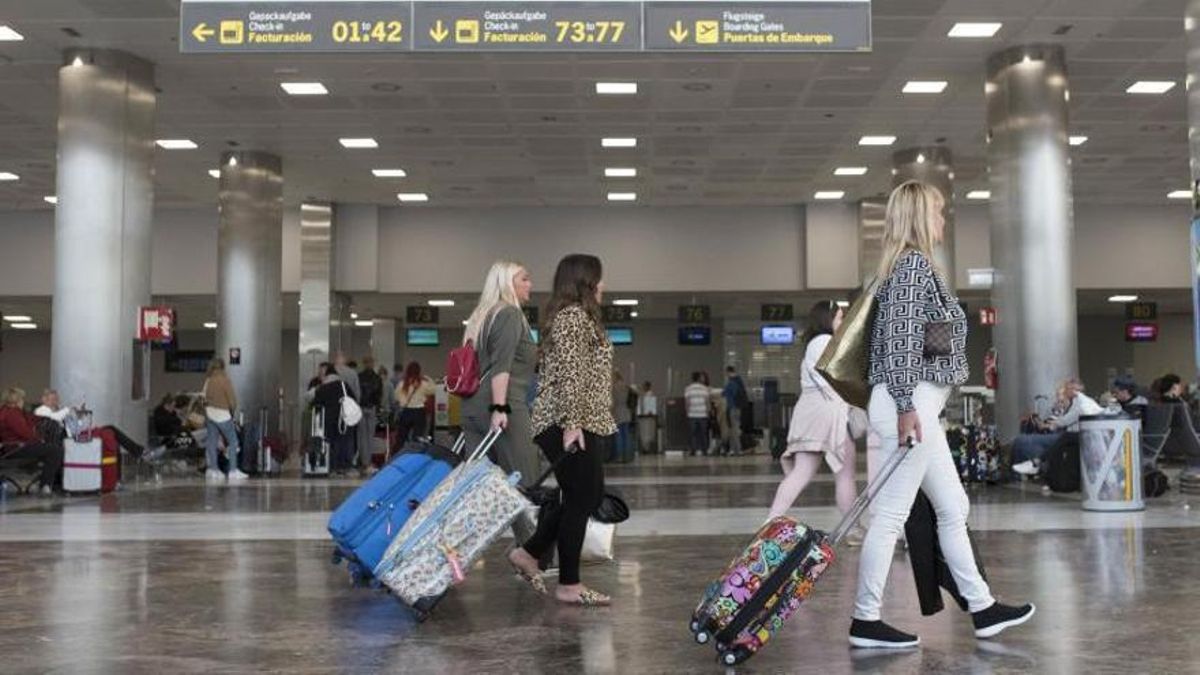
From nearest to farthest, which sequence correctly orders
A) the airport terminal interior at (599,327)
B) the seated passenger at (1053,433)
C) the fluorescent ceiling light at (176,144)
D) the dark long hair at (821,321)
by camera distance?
the airport terminal interior at (599,327)
the dark long hair at (821,321)
the seated passenger at (1053,433)
the fluorescent ceiling light at (176,144)

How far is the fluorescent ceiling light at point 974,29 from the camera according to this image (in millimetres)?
14617

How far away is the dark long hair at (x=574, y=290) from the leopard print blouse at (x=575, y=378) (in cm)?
3

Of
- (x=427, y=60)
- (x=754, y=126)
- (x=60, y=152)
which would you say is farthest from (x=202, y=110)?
(x=754, y=126)

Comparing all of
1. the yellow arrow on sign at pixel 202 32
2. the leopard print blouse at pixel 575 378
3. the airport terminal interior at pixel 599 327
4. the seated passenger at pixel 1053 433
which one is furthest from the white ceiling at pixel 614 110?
the leopard print blouse at pixel 575 378

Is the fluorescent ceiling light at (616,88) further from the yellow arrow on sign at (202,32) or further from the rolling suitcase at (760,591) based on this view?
the rolling suitcase at (760,591)

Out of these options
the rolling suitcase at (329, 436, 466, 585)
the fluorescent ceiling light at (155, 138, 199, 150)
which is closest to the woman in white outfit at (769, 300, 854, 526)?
the rolling suitcase at (329, 436, 466, 585)

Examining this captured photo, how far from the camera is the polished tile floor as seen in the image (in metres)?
4.20

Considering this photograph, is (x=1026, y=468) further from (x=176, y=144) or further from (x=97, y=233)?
(x=176, y=144)

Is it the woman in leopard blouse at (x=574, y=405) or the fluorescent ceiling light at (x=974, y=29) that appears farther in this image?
the fluorescent ceiling light at (x=974, y=29)

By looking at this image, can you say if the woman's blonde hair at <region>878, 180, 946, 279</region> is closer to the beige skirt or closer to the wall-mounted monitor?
the beige skirt

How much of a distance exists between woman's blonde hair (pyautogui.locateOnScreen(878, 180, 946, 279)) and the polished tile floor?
4.86 ft

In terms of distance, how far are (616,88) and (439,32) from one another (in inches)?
283

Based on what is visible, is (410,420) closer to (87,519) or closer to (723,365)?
(87,519)

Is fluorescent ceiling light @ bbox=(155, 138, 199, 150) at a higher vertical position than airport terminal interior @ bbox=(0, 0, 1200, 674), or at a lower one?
higher
